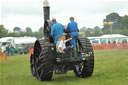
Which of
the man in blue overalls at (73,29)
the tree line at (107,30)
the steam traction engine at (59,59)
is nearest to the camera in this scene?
the steam traction engine at (59,59)

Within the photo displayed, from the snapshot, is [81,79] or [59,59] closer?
[59,59]

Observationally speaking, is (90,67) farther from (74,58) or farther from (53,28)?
(53,28)

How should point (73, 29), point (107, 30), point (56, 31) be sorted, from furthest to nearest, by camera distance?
1. point (107, 30)
2. point (73, 29)
3. point (56, 31)

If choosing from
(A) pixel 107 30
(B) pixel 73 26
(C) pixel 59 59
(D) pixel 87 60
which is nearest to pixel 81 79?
(D) pixel 87 60

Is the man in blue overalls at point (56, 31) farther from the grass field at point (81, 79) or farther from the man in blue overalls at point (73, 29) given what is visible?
the grass field at point (81, 79)

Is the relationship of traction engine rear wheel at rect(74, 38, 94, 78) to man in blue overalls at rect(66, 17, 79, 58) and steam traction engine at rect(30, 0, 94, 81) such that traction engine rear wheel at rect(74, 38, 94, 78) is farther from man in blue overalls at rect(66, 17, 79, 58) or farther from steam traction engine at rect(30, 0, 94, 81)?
man in blue overalls at rect(66, 17, 79, 58)

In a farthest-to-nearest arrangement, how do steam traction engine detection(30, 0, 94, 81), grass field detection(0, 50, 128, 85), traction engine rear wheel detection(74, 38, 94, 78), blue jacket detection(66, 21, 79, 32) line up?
blue jacket detection(66, 21, 79, 32) → traction engine rear wheel detection(74, 38, 94, 78) → steam traction engine detection(30, 0, 94, 81) → grass field detection(0, 50, 128, 85)

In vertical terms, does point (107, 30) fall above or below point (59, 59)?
below

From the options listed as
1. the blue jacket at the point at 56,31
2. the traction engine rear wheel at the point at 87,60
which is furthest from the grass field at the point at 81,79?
the blue jacket at the point at 56,31

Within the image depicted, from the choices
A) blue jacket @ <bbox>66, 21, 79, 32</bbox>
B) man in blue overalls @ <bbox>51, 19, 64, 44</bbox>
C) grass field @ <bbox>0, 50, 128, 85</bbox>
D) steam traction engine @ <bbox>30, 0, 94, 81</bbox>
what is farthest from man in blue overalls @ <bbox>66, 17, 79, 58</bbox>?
grass field @ <bbox>0, 50, 128, 85</bbox>

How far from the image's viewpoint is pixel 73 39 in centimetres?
1057

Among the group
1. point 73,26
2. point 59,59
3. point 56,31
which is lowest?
point 59,59

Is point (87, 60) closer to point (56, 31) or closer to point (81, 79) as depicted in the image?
point (81, 79)

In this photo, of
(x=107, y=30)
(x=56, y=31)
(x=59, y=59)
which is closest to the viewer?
(x=59, y=59)
